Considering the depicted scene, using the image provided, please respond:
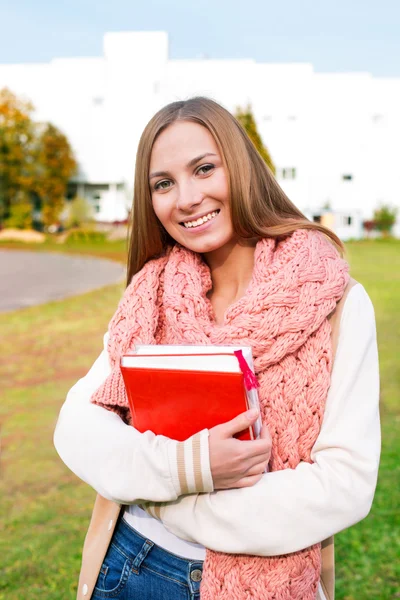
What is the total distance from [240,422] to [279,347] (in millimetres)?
235

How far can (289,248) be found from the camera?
1645 mm

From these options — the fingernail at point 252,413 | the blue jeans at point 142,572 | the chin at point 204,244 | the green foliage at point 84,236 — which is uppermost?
the chin at point 204,244

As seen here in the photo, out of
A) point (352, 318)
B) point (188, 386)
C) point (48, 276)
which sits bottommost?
point (48, 276)

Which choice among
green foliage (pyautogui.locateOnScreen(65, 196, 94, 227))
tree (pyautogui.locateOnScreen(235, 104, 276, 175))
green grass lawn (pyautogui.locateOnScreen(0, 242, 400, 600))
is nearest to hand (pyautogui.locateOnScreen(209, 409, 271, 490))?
tree (pyautogui.locateOnScreen(235, 104, 276, 175))

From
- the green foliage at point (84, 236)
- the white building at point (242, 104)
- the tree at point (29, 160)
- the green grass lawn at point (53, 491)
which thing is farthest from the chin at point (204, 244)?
the white building at point (242, 104)

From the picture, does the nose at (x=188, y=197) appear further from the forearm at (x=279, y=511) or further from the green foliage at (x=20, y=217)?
the green foliage at (x=20, y=217)

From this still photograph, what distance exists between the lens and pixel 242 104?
32312 mm

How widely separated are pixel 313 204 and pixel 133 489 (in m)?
32.2

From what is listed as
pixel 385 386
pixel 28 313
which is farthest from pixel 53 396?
pixel 28 313

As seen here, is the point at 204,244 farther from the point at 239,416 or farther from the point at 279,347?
the point at 239,416

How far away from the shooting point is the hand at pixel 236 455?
133 cm

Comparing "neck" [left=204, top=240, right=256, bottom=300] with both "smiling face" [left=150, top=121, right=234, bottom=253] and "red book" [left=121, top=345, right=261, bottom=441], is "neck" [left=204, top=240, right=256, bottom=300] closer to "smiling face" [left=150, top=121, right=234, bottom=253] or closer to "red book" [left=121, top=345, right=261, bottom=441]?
"smiling face" [left=150, top=121, right=234, bottom=253]

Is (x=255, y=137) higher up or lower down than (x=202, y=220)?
higher up

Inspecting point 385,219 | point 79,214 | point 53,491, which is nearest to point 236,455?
point 53,491
